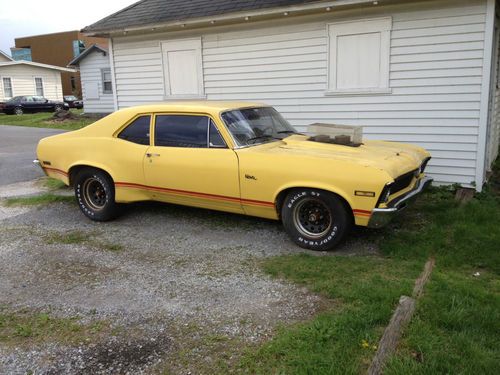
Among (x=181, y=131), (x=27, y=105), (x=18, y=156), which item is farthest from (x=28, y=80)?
(x=181, y=131)

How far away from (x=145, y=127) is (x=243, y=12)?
391 centimetres

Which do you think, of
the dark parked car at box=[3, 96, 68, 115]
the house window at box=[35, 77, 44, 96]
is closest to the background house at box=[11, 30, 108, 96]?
the house window at box=[35, 77, 44, 96]

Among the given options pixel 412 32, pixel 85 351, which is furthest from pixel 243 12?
A: pixel 85 351

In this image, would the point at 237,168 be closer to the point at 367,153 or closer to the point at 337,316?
the point at 367,153

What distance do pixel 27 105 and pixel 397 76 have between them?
30.0 m

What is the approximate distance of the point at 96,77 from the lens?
2517 centimetres

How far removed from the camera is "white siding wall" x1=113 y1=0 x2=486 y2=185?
7.43 metres

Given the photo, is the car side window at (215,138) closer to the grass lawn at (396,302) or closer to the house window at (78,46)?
the grass lawn at (396,302)

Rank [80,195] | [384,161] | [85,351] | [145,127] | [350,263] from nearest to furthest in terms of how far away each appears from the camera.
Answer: [85,351], [350,263], [384,161], [145,127], [80,195]

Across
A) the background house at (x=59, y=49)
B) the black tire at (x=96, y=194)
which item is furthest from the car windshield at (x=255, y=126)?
the background house at (x=59, y=49)

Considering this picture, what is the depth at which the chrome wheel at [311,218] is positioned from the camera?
5035mm

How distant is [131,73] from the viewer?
36.6 feet

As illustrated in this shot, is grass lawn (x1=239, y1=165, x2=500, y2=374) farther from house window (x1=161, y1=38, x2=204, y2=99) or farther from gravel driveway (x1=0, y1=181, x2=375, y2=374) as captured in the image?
house window (x1=161, y1=38, x2=204, y2=99)

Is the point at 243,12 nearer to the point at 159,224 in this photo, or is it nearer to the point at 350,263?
the point at 159,224
